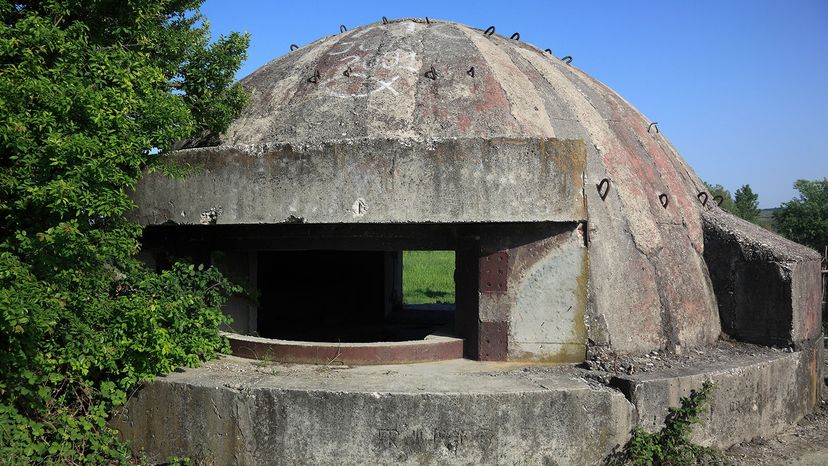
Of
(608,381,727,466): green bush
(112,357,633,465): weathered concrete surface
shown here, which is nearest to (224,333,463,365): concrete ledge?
(112,357,633,465): weathered concrete surface

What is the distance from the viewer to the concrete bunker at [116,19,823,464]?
4.75m

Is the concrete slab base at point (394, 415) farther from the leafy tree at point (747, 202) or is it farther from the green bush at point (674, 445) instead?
the leafy tree at point (747, 202)

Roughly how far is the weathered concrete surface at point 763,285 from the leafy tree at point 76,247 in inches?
176

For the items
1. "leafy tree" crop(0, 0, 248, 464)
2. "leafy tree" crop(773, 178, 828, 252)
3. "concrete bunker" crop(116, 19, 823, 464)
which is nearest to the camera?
"leafy tree" crop(0, 0, 248, 464)

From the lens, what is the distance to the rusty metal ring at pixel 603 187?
5938 millimetres

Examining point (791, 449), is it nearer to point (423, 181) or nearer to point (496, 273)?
point (496, 273)

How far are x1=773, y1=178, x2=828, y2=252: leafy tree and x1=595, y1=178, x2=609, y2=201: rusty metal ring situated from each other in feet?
50.3

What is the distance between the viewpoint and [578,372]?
522 cm

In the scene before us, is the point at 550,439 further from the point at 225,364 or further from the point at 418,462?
the point at 225,364

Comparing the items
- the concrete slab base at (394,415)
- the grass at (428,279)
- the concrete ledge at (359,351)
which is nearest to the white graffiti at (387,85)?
the concrete ledge at (359,351)

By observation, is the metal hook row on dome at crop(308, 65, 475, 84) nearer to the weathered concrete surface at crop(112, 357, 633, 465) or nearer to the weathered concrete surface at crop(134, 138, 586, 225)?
the weathered concrete surface at crop(134, 138, 586, 225)

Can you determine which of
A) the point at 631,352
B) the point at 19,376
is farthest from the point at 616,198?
the point at 19,376

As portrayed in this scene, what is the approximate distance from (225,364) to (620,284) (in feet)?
10.4

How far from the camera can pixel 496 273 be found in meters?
5.51
